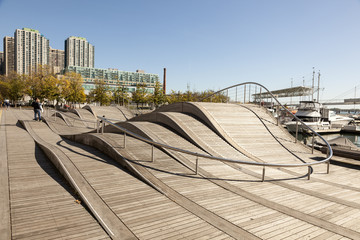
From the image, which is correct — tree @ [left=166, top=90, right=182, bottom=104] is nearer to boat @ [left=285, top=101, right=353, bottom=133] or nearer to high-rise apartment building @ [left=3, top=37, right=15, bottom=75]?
boat @ [left=285, top=101, right=353, bottom=133]

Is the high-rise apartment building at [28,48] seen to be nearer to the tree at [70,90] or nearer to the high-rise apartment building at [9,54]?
the high-rise apartment building at [9,54]

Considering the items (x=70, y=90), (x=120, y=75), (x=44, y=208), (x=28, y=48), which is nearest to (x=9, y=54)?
(x=28, y=48)

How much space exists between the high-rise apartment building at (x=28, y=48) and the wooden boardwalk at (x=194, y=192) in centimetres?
20281

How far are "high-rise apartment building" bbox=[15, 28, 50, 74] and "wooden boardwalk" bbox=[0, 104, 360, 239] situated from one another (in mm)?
202809

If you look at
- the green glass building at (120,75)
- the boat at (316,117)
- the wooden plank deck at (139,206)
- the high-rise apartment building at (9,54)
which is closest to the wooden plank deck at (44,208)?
the wooden plank deck at (139,206)

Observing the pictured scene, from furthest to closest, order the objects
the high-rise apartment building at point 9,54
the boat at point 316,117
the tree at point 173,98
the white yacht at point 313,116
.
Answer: the high-rise apartment building at point 9,54 → the tree at point 173,98 → the white yacht at point 313,116 → the boat at point 316,117

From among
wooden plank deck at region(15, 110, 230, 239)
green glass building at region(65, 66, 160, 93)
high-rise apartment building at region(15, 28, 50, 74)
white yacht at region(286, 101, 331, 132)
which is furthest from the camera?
high-rise apartment building at region(15, 28, 50, 74)

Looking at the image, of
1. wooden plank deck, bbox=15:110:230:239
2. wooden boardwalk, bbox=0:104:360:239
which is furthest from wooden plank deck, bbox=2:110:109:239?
wooden plank deck, bbox=15:110:230:239

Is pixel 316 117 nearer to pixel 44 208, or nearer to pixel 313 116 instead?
pixel 313 116

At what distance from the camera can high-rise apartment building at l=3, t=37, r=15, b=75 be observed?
18765cm

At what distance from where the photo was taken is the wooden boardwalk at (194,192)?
413 centimetres

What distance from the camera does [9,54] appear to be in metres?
189

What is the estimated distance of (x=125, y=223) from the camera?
425 centimetres

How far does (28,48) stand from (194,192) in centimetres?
22320
